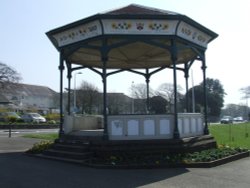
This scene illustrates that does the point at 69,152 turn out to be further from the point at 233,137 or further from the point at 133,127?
the point at 233,137

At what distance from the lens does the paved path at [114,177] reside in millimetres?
9906

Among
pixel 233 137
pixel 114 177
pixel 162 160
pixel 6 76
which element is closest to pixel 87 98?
pixel 6 76

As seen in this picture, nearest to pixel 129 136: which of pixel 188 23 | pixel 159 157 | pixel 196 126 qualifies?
pixel 159 157

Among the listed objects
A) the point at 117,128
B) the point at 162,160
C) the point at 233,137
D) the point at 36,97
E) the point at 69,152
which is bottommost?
the point at 162,160

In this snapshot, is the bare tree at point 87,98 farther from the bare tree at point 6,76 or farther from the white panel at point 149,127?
the white panel at point 149,127

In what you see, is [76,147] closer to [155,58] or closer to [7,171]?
[7,171]

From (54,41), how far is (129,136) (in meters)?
6.04

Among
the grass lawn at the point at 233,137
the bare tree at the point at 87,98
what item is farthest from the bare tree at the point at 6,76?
the grass lawn at the point at 233,137

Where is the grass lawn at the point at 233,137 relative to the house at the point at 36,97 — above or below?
below

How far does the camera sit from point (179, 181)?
10.4 metres

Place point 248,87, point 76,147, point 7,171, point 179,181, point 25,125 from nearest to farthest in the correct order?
1. point 179,181
2. point 7,171
3. point 76,147
4. point 25,125
5. point 248,87

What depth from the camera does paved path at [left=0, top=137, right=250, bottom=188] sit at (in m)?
9.91

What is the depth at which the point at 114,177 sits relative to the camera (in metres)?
11.0

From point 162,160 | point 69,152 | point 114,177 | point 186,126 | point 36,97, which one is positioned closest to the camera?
point 114,177
